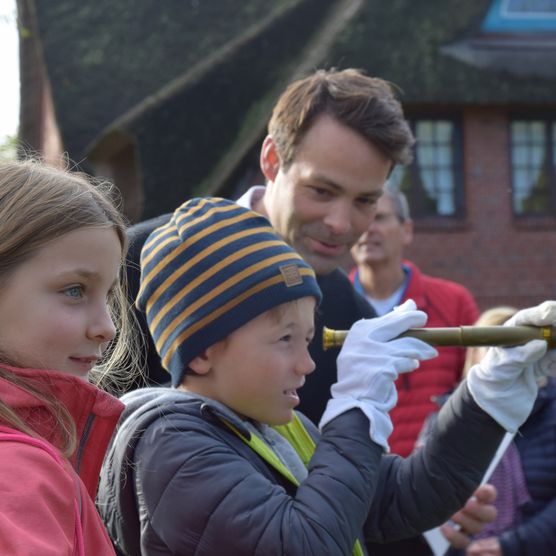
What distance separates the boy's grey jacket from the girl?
1.06ft

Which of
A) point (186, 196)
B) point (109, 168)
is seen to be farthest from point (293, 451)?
point (109, 168)

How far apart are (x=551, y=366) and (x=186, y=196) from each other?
483 inches

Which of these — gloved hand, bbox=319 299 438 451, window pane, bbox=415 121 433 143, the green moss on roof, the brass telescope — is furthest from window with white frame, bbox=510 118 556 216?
gloved hand, bbox=319 299 438 451

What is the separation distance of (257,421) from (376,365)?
12.3 inches

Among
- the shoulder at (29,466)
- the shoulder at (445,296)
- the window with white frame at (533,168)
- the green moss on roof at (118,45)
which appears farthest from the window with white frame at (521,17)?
the shoulder at (29,466)

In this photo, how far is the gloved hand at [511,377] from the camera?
8.09ft

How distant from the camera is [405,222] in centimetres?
591

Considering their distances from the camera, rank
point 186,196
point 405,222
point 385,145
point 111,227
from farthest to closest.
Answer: point 186,196 → point 405,222 → point 385,145 → point 111,227

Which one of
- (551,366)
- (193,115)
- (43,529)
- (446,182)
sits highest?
(43,529)

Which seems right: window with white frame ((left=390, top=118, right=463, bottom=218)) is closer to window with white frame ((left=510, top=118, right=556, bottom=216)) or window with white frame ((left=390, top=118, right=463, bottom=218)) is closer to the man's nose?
window with white frame ((left=510, top=118, right=556, bottom=216))

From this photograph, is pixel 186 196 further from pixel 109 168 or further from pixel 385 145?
pixel 385 145

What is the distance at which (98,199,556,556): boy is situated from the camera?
2.09 metres

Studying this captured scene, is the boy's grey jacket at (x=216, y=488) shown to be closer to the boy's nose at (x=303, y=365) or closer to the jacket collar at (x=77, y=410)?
the boy's nose at (x=303, y=365)

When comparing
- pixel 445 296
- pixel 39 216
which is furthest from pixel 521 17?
pixel 39 216
